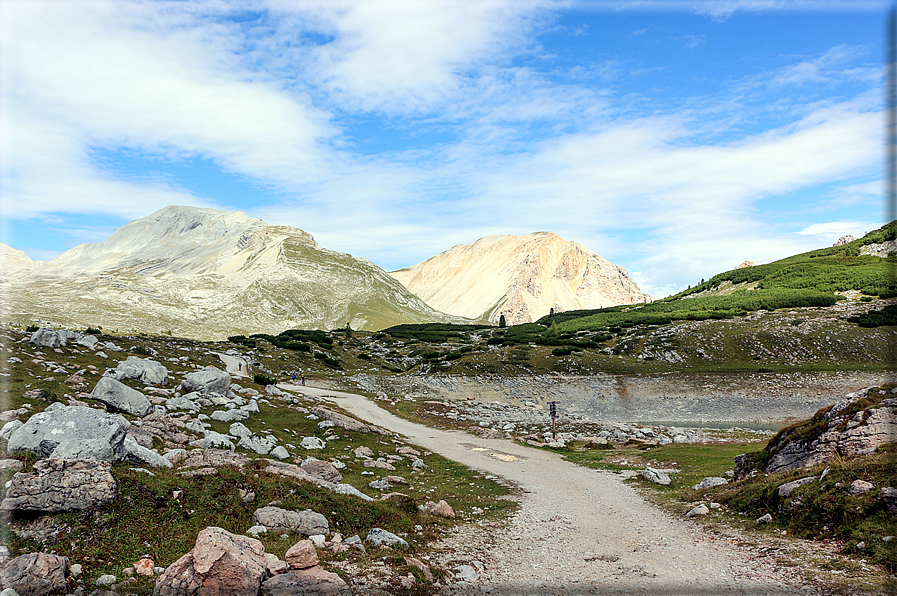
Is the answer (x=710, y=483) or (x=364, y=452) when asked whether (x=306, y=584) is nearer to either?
(x=364, y=452)

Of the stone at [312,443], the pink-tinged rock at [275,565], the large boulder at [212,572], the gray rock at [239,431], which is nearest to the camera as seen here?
the large boulder at [212,572]

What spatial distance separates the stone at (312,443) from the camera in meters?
23.8

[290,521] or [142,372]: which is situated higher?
A: [142,372]

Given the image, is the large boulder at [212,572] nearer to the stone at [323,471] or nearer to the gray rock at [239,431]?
the stone at [323,471]

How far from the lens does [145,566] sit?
8.85 m

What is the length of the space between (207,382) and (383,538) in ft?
72.0

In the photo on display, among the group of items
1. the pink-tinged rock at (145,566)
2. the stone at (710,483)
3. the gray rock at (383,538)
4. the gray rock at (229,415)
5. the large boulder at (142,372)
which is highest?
the large boulder at (142,372)

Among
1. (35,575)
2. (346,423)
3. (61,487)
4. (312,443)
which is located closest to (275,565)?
(35,575)

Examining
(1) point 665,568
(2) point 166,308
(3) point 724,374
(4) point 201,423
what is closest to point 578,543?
(1) point 665,568

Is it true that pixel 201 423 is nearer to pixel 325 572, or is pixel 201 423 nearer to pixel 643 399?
pixel 325 572

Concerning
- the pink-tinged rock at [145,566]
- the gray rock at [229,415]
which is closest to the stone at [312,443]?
the gray rock at [229,415]

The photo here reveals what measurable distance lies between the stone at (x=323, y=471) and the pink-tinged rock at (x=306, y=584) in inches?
331

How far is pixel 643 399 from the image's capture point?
57469mm

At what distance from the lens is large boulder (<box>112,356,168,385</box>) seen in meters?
27.0
